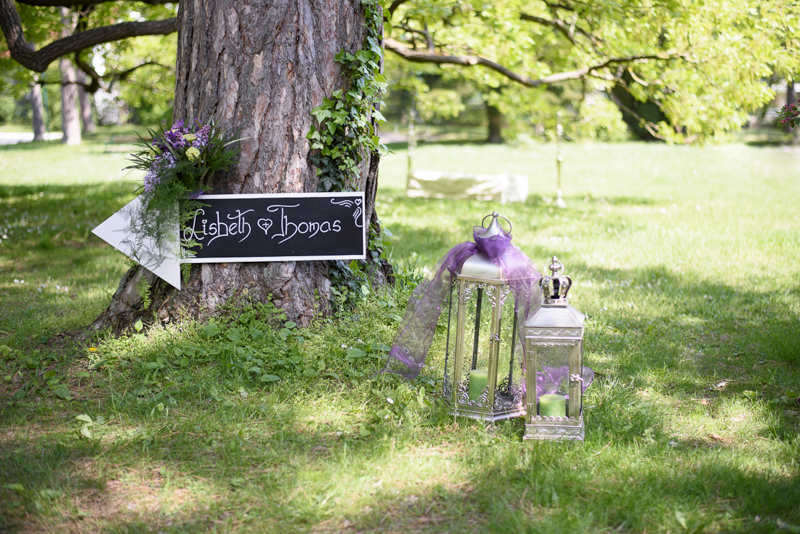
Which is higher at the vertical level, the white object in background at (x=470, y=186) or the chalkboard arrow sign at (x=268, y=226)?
the chalkboard arrow sign at (x=268, y=226)

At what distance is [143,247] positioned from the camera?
352 cm

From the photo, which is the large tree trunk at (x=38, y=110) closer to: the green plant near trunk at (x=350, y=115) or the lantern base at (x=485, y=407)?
the green plant near trunk at (x=350, y=115)

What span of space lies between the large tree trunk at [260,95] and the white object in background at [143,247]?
5.1 inches

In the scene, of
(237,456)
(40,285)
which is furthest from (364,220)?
(40,285)

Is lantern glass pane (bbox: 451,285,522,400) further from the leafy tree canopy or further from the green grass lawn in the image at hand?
the leafy tree canopy

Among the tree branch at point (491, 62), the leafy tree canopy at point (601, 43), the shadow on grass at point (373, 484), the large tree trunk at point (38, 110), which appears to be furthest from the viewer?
the large tree trunk at point (38, 110)

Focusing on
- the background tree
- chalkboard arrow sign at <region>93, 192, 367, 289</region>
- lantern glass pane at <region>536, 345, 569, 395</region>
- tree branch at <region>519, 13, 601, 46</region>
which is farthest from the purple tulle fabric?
tree branch at <region>519, 13, 601, 46</region>

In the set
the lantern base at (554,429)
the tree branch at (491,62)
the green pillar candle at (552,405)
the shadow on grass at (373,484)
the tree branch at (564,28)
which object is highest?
the tree branch at (564,28)

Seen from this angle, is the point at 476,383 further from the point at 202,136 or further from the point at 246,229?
the point at 202,136

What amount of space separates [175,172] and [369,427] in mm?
1868

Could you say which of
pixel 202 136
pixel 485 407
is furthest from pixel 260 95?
pixel 485 407

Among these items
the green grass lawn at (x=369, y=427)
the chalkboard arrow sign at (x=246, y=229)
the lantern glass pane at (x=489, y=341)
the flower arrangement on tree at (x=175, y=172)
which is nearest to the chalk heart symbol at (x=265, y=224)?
the chalkboard arrow sign at (x=246, y=229)

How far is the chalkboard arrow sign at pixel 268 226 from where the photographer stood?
11.5 feet

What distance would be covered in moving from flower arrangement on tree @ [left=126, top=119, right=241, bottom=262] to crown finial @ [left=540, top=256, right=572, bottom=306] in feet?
6.45
